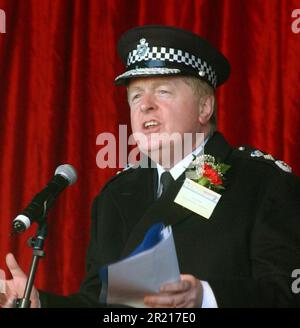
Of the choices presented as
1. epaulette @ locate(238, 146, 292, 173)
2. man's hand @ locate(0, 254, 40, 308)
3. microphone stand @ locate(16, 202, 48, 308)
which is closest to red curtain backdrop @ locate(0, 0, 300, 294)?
epaulette @ locate(238, 146, 292, 173)

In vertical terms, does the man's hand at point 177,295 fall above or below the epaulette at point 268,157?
below

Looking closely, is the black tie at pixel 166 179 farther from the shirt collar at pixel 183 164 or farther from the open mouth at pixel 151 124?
the open mouth at pixel 151 124

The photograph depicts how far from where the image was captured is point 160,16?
8.21ft

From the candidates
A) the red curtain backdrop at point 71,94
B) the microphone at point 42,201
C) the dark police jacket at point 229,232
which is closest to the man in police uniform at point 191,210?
the dark police jacket at point 229,232

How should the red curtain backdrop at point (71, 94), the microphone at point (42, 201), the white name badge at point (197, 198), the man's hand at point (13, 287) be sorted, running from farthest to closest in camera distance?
1. the red curtain backdrop at point (71, 94)
2. the white name badge at point (197, 198)
3. the man's hand at point (13, 287)
4. the microphone at point (42, 201)

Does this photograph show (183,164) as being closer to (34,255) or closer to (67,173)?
(67,173)

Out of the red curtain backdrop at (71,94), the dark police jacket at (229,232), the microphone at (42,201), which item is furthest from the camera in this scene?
the red curtain backdrop at (71,94)

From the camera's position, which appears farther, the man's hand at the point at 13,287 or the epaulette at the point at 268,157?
the epaulette at the point at 268,157

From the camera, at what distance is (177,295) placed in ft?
4.47

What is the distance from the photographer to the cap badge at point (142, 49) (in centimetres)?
189

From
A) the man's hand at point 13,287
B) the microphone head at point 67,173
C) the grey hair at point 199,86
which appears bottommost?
the man's hand at point 13,287

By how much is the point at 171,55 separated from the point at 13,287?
0.76 meters
